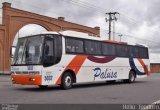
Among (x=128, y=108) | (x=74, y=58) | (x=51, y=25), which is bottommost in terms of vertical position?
(x=128, y=108)

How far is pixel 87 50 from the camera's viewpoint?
73.5ft

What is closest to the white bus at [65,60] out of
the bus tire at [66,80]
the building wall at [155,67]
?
the bus tire at [66,80]

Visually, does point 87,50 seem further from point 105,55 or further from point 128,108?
point 128,108

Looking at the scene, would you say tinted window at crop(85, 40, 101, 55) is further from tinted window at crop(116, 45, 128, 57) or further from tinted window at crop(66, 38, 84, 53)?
tinted window at crop(116, 45, 128, 57)

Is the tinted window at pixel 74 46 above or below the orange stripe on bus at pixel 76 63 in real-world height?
above

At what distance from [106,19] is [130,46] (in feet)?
99.6

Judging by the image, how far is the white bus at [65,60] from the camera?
1878 cm

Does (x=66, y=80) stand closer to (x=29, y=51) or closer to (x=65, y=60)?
(x=65, y=60)

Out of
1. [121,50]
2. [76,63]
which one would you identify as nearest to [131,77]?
[121,50]

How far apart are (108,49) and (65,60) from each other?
533 centimetres

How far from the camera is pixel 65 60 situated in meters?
20.2

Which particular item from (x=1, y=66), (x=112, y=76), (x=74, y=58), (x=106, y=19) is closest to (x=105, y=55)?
(x=112, y=76)

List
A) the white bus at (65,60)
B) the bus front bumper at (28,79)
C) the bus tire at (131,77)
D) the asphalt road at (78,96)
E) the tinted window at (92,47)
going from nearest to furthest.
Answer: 1. the asphalt road at (78,96)
2. the bus front bumper at (28,79)
3. the white bus at (65,60)
4. the tinted window at (92,47)
5. the bus tire at (131,77)

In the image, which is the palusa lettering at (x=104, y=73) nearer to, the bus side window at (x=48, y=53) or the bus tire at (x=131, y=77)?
the bus tire at (x=131, y=77)
